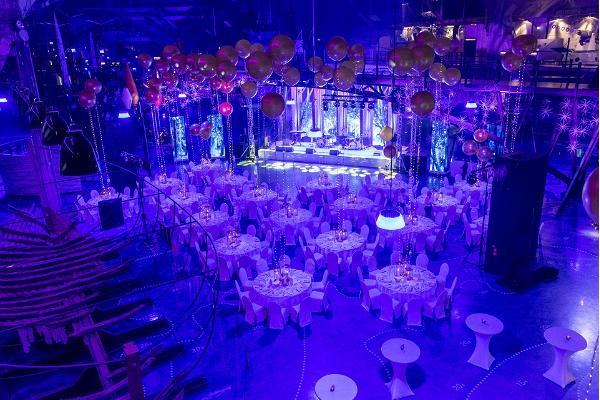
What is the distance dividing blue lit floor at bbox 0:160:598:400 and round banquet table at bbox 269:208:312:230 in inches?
73.6

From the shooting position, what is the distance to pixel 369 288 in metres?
8.16

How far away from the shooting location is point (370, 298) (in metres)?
8.12

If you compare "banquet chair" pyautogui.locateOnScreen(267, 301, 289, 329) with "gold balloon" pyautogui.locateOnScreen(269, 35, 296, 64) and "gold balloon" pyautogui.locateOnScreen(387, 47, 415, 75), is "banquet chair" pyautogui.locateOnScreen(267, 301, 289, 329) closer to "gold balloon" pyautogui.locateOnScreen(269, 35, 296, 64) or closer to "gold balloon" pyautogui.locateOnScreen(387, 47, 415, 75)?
"gold balloon" pyautogui.locateOnScreen(269, 35, 296, 64)

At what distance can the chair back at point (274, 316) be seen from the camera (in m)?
7.56

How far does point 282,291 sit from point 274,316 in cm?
48

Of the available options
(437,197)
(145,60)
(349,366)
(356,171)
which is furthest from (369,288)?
(356,171)

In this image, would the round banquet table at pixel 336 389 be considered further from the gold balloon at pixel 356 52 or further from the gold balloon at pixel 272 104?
the gold balloon at pixel 356 52

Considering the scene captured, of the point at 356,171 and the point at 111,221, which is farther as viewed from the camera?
the point at 356,171

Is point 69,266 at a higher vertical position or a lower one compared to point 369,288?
higher

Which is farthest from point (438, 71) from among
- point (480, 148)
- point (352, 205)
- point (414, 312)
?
point (414, 312)

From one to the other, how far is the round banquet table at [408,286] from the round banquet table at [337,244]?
1.28 metres

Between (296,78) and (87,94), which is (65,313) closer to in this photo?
(87,94)

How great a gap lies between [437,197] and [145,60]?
855 centimetres

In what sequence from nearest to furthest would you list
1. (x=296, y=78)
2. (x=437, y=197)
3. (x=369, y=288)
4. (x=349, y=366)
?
(x=349, y=366) < (x=369, y=288) < (x=296, y=78) < (x=437, y=197)
